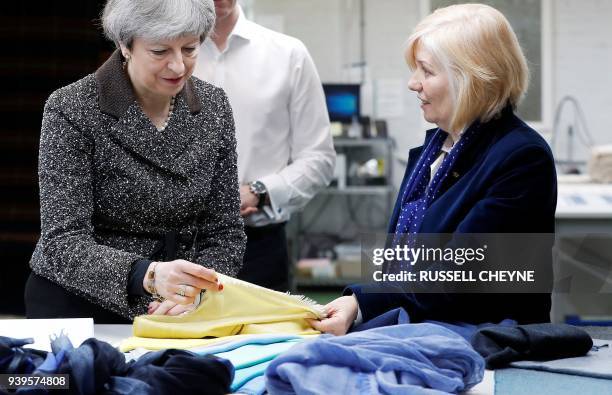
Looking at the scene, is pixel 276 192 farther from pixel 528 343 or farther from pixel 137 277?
pixel 528 343

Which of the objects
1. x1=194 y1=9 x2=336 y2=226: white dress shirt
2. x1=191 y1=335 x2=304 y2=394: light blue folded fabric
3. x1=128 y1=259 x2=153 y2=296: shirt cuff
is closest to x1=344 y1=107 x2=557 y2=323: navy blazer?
x1=191 y1=335 x2=304 y2=394: light blue folded fabric

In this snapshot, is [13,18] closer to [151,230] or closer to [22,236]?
[22,236]

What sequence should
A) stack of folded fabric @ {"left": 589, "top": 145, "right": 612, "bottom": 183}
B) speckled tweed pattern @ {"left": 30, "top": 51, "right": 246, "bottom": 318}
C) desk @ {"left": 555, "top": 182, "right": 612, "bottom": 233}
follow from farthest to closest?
1. stack of folded fabric @ {"left": 589, "top": 145, "right": 612, "bottom": 183}
2. desk @ {"left": 555, "top": 182, "right": 612, "bottom": 233}
3. speckled tweed pattern @ {"left": 30, "top": 51, "right": 246, "bottom": 318}

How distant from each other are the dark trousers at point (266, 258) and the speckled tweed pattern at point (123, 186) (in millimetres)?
615

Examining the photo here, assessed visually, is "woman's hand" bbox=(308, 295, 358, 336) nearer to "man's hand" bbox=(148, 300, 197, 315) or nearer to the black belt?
"man's hand" bbox=(148, 300, 197, 315)

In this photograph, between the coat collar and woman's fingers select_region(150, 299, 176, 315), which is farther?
the coat collar

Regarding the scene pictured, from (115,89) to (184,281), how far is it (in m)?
0.57

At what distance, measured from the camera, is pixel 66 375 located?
1424mm

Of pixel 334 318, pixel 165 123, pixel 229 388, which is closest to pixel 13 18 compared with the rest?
pixel 165 123

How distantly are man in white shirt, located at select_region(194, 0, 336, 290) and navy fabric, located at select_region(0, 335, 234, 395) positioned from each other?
1.38m

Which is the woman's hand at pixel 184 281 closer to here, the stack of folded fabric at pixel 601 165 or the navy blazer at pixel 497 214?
the navy blazer at pixel 497 214

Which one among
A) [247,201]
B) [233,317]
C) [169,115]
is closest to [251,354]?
[233,317]

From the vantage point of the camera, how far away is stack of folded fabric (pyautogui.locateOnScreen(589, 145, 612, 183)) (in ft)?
16.1

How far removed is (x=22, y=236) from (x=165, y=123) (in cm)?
239
